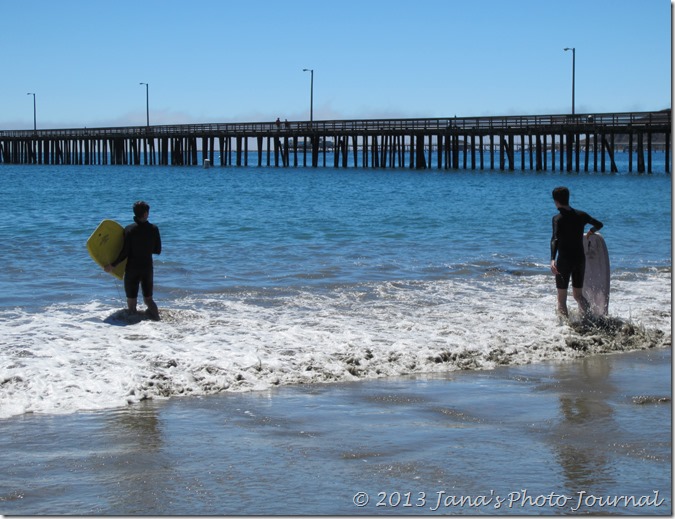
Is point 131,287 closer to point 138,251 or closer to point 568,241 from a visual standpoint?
point 138,251

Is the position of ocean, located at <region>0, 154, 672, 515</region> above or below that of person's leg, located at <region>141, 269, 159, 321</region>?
below

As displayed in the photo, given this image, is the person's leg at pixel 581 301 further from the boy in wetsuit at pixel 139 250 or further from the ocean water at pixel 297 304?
the boy in wetsuit at pixel 139 250

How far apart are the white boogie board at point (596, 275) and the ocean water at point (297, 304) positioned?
33 centimetres

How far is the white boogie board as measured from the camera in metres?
9.33

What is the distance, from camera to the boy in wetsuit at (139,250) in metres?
8.97

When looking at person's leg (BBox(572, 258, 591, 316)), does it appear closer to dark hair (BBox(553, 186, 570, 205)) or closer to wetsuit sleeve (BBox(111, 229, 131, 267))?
dark hair (BBox(553, 186, 570, 205))

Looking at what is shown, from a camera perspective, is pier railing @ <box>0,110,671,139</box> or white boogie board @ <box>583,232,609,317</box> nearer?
white boogie board @ <box>583,232,609,317</box>

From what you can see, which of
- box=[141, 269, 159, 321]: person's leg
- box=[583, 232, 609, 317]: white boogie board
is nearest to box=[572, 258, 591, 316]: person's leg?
box=[583, 232, 609, 317]: white boogie board

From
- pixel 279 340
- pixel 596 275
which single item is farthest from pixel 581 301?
pixel 279 340

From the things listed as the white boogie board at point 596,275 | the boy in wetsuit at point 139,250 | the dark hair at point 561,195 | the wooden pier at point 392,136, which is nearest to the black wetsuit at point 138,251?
the boy in wetsuit at point 139,250

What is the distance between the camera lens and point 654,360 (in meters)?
8.08

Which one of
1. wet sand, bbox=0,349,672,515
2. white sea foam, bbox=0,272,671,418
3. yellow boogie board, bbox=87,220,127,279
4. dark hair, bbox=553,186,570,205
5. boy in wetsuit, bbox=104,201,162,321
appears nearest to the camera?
wet sand, bbox=0,349,672,515

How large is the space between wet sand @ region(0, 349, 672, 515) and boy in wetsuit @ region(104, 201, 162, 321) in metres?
2.72

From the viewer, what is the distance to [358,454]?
513cm
